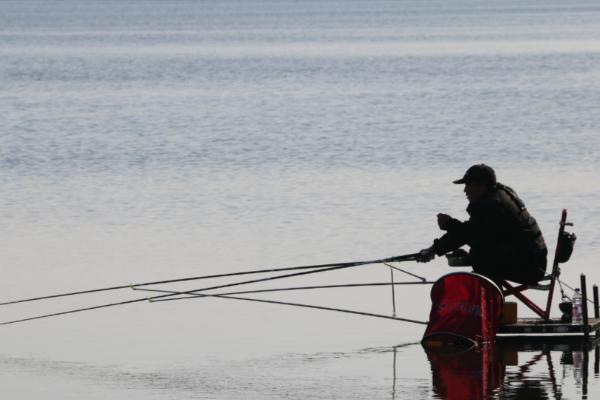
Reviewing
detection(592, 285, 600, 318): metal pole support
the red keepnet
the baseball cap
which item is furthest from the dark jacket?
detection(592, 285, 600, 318): metal pole support

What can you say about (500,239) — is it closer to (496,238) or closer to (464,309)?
(496,238)

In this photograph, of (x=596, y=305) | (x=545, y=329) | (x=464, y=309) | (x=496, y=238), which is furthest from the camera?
(x=596, y=305)

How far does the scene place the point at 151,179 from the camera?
26.8 meters

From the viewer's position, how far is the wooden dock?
40.5 ft

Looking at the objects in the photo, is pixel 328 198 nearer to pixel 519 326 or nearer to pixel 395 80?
Result: pixel 519 326

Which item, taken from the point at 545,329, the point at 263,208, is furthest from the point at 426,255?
the point at 263,208

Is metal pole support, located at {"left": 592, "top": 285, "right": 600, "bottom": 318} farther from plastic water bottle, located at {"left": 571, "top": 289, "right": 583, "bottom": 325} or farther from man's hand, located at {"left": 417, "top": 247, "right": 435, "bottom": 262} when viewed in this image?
man's hand, located at {"left": 417, "top": 247, "right": 435, "bottom": 262}

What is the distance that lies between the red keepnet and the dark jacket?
0.25 metres

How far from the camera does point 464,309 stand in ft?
39.8

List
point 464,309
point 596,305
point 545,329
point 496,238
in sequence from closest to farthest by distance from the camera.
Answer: point 464,309 → point 496,238 → point 545,329 → point 596,305

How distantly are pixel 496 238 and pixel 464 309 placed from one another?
0.56m

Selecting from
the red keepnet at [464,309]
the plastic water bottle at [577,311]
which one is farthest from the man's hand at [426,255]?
the plastic water bottle at [577,311]

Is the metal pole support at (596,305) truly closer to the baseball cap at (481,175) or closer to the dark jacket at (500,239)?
the dark jacket at (500,239)

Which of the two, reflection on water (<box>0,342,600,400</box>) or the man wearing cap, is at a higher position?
the man wearing cap
